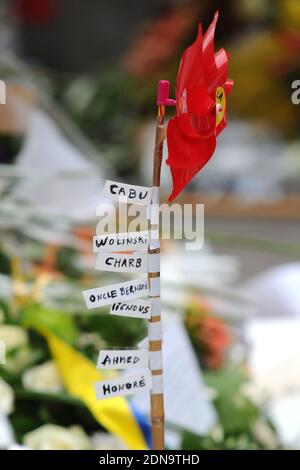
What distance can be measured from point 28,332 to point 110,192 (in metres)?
0.36

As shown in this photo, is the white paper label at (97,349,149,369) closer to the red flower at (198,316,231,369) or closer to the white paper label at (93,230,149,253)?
the white paper label at (93,230,149,253)

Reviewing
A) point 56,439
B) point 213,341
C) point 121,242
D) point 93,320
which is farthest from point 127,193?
point 213,341

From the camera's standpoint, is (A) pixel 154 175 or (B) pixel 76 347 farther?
(B) pixel 76 347

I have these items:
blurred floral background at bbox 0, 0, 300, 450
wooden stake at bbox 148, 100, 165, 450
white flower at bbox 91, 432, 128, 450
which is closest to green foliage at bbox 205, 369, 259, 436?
blurred floral background at bbox 0, 0, 300, 450

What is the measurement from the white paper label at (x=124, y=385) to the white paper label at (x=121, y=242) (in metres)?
0.07

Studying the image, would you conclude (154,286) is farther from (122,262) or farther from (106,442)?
(106,442)

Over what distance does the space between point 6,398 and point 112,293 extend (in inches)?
10.5

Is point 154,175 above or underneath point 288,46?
underneath

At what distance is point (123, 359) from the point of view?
1.39 feet

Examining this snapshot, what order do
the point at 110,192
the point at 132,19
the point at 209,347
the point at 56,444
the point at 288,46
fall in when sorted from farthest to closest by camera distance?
the point at 132,19 < the point at 288,46 < the point at 209,347 < the point at 56,444 < the point at 110,192

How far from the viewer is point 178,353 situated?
0.68 m

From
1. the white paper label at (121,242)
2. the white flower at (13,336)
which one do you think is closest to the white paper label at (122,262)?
the white paper label at (121,242)

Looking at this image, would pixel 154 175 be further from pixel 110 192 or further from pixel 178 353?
pixel 178 353

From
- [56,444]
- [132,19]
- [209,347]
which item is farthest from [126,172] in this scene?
[56,444]
